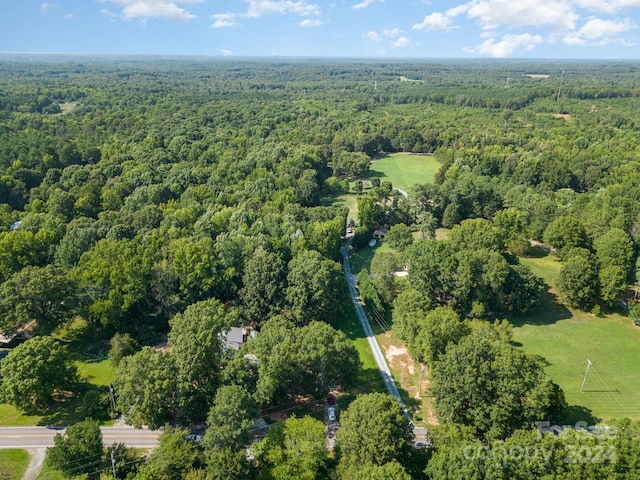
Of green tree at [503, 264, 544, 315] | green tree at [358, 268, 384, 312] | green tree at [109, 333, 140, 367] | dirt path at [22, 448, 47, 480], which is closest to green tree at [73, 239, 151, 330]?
green tree at [109, 333, 140, 367]

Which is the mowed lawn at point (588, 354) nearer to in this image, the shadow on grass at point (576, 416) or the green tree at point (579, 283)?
the shadow on grass at point (576, 416)

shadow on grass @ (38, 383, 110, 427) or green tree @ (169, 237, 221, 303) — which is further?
green tree @ (169, 237, 221, 303)

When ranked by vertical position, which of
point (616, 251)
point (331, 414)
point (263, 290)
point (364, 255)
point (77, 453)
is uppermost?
point (616, 251)

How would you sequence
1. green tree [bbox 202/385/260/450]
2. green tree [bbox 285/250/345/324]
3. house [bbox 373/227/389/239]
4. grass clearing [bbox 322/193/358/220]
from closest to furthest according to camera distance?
green tree [bbox 202/385/260/450] → green tree [bbox 285/250/345/324] → house [bbox 373/227/389/239] → grass clearing [bbox 322/193/358/220]

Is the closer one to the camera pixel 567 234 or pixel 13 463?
pixel 13 463

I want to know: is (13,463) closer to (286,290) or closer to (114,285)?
(114,285)

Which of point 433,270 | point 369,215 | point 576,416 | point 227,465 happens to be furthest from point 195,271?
point 576,416

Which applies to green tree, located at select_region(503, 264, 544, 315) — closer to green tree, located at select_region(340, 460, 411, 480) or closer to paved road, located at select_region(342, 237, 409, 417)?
paved road, located at select_region(342, 237, 409, 417)

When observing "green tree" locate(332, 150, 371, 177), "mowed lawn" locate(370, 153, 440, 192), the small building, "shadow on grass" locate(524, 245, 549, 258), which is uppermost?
"green tree" locate(332, 150, 371, 177)
